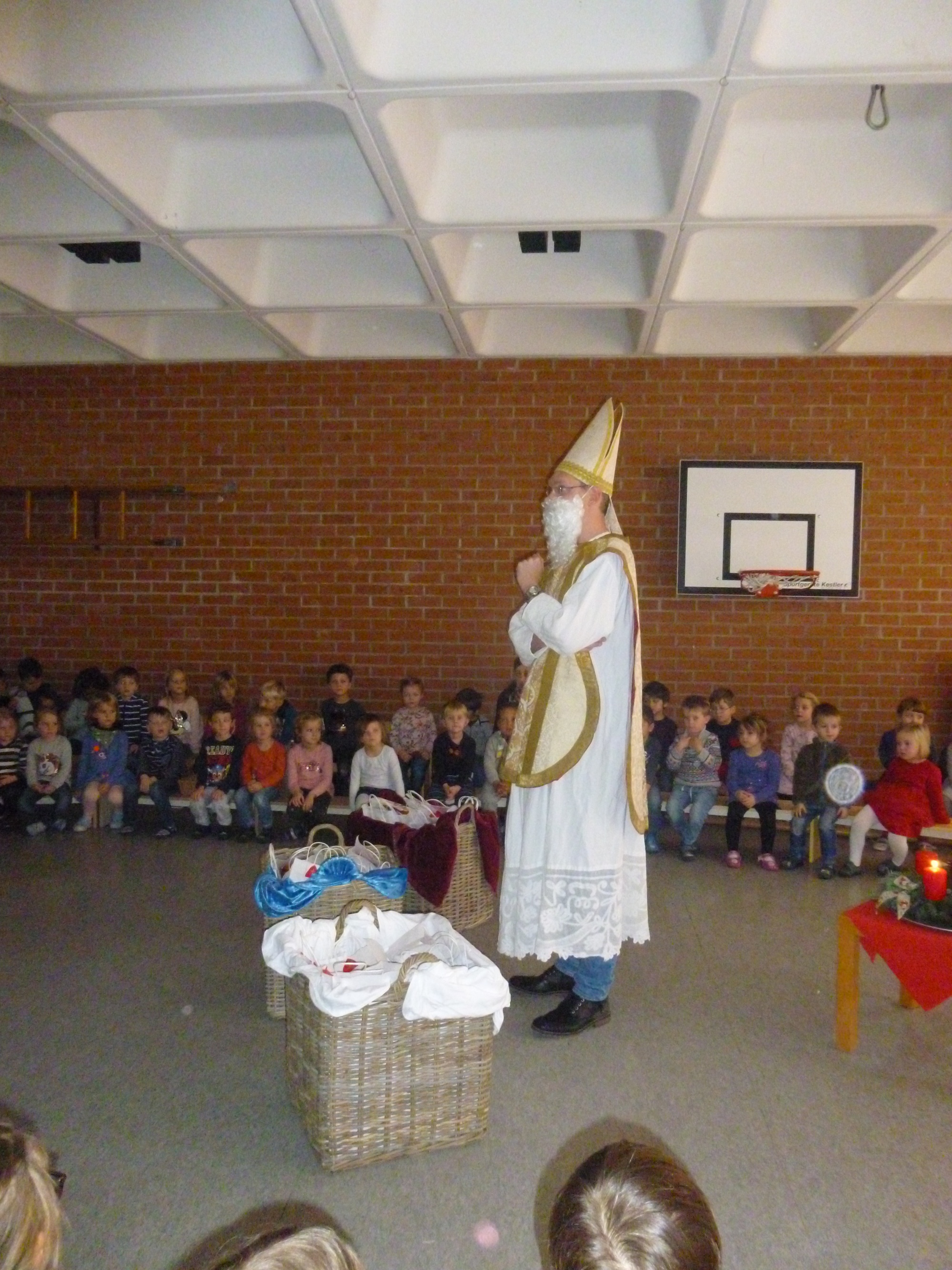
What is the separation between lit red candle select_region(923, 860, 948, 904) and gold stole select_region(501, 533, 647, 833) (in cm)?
89

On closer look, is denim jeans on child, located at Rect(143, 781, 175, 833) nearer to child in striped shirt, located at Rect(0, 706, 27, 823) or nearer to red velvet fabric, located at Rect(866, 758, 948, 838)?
child in striped shirt, located at Rect(0, 706, 27, 823)

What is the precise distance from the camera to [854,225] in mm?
4273

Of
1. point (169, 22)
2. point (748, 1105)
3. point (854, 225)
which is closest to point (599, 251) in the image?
point (854, 225)

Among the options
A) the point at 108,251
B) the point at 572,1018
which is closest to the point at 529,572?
the point at 572,1018

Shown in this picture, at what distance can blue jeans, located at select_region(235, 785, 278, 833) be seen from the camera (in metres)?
6.04

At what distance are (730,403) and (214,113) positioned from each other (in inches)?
151

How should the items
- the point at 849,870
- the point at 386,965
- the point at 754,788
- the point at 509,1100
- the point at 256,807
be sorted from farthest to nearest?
the point at 256,807 → the point at 754,788 → the point at 849,870 → the point at 509,1100 → the point at 386,965

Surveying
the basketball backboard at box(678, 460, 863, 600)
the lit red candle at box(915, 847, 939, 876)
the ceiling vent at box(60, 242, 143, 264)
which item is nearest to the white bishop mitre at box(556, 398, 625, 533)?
the lit red candle at box(915, 847, 939, 876)

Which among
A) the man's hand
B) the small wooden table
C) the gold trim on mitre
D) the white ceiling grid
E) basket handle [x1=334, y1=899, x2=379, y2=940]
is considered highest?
the white ceiling grid

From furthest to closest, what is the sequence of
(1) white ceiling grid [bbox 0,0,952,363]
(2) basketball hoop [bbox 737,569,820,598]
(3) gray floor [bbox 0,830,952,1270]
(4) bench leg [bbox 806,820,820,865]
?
(2) basketball hoop [bbox 737,569,820,598] < (4) bench leg [bbox 806,820,820,865] < (1) white ceiling grid [bbox 0,0,952,363] < (3) gray floor [bbox 0,830,952,1270]

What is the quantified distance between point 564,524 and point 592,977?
4.98 feet

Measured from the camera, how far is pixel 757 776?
5.77m

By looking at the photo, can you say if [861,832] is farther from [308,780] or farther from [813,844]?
[308,780]

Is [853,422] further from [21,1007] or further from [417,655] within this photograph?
[21,1007]
